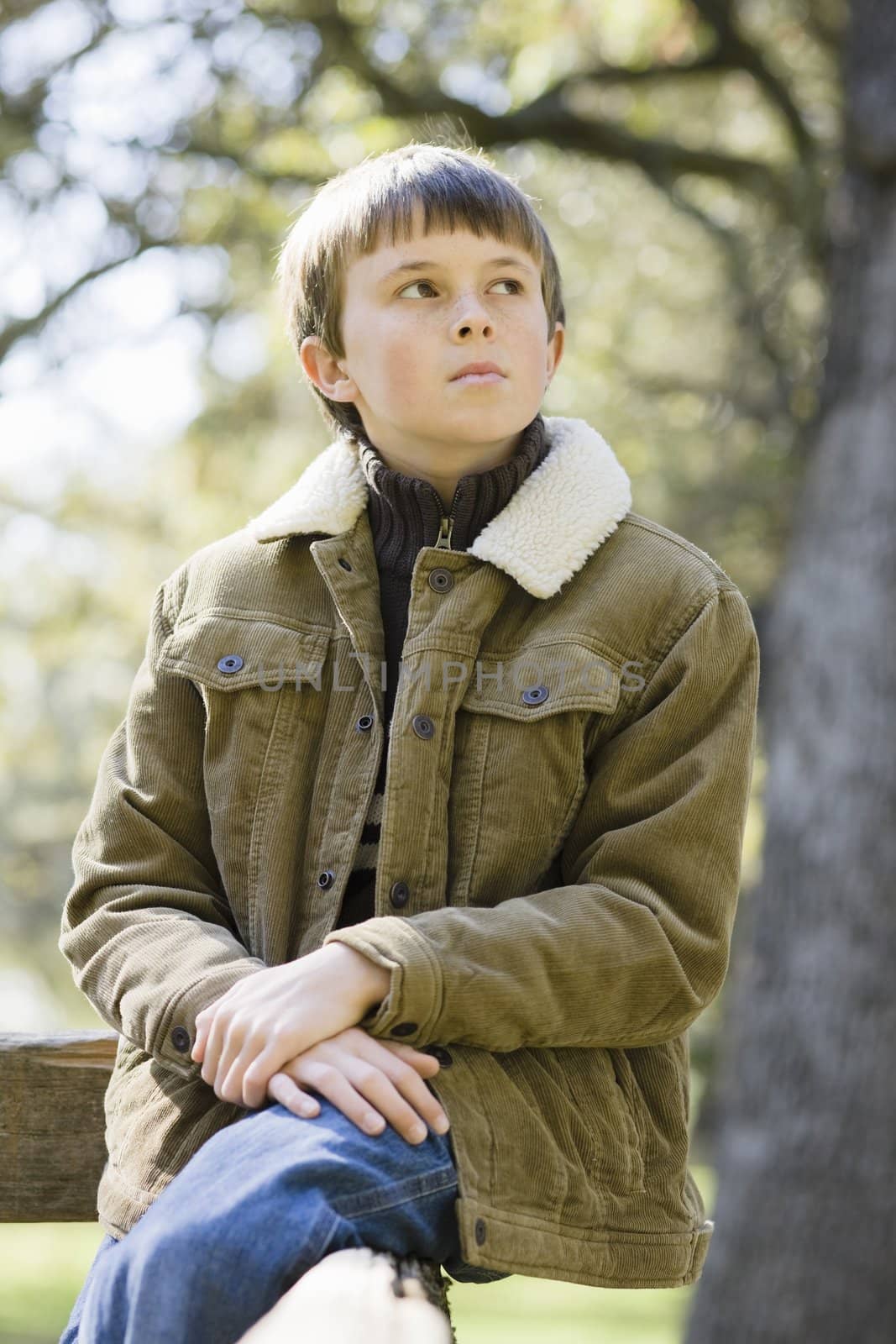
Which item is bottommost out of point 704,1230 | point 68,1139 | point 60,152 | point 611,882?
point 68,1139

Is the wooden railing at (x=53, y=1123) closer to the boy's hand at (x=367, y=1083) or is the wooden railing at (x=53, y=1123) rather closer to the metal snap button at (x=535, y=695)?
the boy's hand at (x=367, y=1083)

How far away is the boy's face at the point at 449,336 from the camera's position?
1.96m

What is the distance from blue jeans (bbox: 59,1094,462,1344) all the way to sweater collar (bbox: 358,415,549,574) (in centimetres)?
76

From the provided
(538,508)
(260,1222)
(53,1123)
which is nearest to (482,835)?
(538,508)

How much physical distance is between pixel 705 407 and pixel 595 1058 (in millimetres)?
8488

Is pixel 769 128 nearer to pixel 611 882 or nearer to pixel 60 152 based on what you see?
pixel 60 152

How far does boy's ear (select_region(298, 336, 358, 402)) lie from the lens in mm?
2178

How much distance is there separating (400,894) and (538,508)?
0.53m

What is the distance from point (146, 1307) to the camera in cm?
145

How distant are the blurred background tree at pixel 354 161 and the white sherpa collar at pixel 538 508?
12.8 ft

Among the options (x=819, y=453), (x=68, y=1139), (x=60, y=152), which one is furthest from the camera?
→ (x=60, y=152)

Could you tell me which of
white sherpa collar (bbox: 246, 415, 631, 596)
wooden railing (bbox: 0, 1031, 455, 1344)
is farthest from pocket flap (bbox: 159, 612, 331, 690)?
wooden railing (bbox: 0, 1031, 455, 1344)

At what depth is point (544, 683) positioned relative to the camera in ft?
6.11

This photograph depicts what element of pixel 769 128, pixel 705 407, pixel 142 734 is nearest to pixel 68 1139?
pixel 142 734
